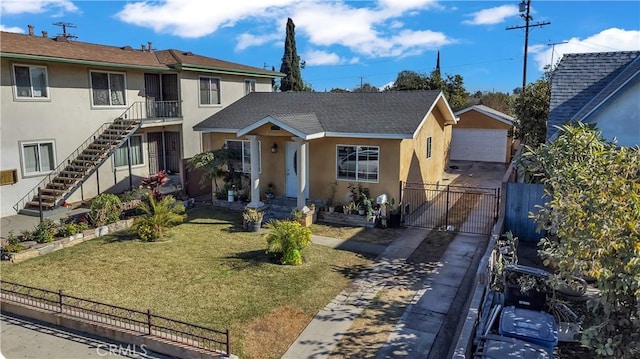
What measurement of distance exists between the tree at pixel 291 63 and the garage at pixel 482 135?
24.6 metres

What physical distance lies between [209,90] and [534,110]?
57.3 ft

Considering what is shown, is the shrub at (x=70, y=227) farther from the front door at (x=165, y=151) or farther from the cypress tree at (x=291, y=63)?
the cypress tree at (x=291, y=63)

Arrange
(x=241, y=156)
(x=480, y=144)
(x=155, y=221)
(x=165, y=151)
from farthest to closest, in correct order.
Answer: (x=480, y=144)
(x=165, y=151)
(x=241, y=156)
(x=155, y=221)

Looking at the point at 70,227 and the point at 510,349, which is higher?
the point at 70,227

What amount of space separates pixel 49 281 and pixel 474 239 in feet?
39.8

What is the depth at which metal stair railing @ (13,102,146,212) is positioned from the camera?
17.4 meters

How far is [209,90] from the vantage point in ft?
81.1

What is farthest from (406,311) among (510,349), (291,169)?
(291,169)

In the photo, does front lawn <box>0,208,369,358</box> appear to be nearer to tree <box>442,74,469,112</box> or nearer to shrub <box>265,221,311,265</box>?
shrub <box>265,221,311,265</box>

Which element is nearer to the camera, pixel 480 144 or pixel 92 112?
pixel 92 112

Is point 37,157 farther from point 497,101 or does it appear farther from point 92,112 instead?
point 497,101

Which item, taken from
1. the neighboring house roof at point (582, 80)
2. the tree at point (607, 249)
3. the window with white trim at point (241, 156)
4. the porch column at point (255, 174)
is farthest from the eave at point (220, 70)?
the tree at point (607, 249)

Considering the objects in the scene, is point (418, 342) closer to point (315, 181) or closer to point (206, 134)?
point (315, 181)

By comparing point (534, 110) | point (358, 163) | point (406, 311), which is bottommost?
point (406, 311)
